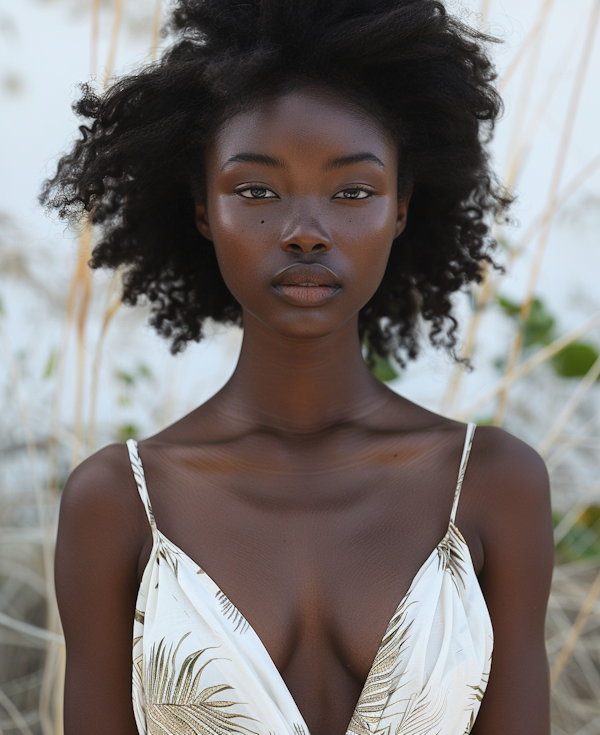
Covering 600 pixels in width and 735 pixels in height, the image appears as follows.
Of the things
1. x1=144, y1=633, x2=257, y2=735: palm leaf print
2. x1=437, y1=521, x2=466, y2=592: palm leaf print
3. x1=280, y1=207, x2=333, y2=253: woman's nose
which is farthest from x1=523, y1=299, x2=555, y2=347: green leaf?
x1=144, y1=633, x2=257, y2=735: palm leaf print

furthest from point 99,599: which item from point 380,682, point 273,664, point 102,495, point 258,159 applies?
point 258,159

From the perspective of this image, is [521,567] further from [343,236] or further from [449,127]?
[449,127]

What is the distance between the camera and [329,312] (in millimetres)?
1135

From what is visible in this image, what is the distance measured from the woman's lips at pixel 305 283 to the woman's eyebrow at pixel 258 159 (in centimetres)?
14

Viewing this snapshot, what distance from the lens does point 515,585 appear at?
123 centimetres

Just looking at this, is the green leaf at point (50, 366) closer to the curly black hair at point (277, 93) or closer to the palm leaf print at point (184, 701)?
the curly black hair at point (277, 93)

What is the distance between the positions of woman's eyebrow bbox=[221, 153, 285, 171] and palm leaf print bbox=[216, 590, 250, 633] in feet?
1.86

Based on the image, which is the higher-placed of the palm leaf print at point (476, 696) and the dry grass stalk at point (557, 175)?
the dry grass stalk at point (557, 175)

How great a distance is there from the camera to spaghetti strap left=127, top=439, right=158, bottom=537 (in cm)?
123

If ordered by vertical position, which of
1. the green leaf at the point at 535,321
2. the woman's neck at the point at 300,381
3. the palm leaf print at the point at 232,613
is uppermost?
the green leaf at the point at 535,321

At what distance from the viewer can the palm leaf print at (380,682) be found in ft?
3.72

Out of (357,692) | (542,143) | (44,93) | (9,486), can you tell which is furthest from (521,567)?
(44,93)

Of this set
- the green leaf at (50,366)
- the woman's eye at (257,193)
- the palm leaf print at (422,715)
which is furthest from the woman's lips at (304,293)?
the green leaf at (50,366)

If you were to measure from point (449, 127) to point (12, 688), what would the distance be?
1743 mm
